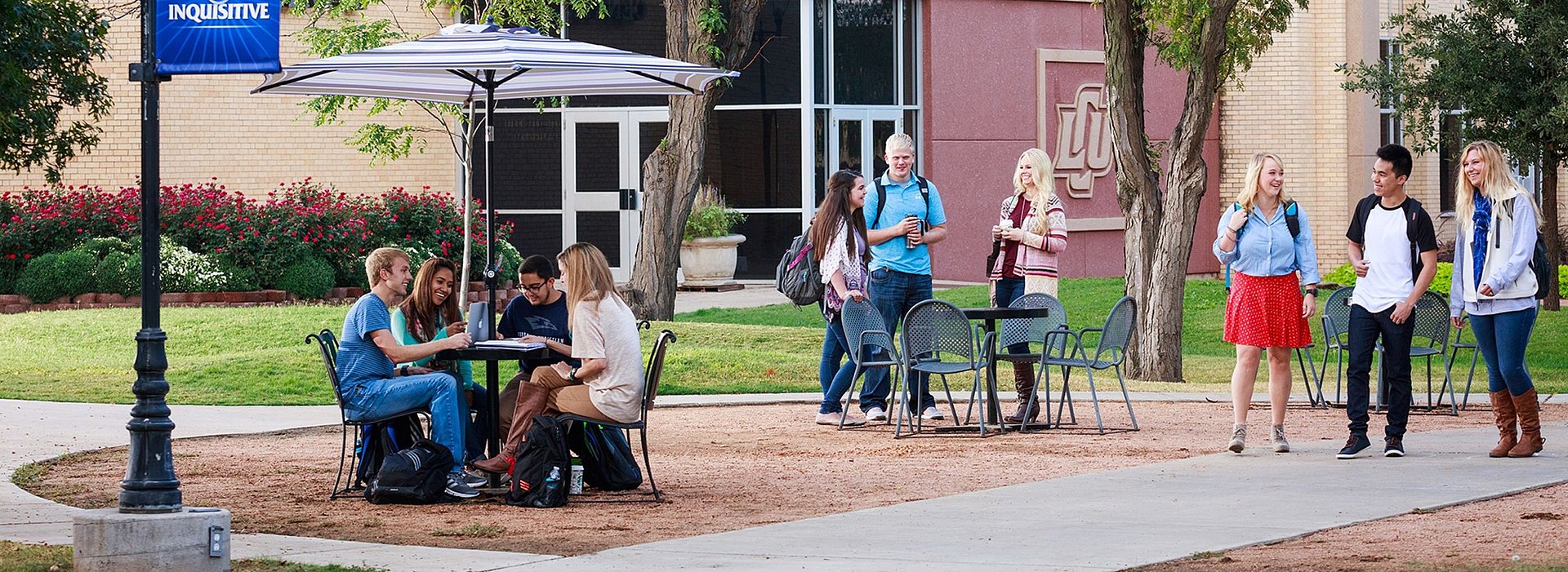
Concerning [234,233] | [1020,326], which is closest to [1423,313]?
[1020,326]

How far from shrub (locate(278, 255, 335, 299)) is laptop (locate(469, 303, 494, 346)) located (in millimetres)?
13212

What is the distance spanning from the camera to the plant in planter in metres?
25.4

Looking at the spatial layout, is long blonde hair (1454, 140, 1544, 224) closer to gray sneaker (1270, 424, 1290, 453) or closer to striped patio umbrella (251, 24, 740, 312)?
gray sneaker (1270, 424, 1290, 453)

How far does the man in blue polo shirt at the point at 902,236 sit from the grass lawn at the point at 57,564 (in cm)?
566

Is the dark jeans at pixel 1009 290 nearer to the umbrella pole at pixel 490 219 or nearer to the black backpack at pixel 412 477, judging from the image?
the umbrella pole at pixel 490 219

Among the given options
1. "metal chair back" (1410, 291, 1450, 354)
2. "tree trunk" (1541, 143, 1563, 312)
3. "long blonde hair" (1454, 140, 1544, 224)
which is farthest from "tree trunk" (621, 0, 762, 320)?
"long blonde hair" (1454, 140, 1544, 224)

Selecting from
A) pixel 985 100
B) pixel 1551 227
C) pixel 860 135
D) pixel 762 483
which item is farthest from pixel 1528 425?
pixel 985 100

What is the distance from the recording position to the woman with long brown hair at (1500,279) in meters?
9.61

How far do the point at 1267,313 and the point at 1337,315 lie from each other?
395cm

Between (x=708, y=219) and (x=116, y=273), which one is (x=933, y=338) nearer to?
(x=116, y=273)

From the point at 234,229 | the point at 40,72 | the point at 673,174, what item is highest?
the point at 40,72

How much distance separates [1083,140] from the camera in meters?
28.2

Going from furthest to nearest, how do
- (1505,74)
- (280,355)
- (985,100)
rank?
(985,100) → (1505,74) → (280,355)

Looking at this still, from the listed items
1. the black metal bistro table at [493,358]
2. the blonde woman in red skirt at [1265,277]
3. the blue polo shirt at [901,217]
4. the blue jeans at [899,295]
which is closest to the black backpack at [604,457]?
the black metal bistro table at [493,358]
